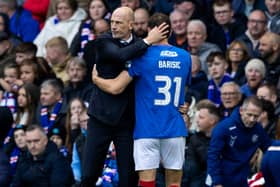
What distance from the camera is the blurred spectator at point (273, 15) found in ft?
55.1

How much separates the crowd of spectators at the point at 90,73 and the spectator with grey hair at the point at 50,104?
1cm

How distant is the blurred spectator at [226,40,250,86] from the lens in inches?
632

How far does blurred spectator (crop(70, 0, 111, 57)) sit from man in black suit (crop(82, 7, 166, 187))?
5796 millimetres

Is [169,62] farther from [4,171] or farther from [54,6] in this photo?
[54,6]

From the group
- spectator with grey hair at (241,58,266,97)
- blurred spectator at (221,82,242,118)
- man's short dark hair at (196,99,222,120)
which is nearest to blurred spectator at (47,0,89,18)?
spectator with grey hair at (241,58,266,97)

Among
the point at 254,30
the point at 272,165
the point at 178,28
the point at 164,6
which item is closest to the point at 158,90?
the point at 272,165

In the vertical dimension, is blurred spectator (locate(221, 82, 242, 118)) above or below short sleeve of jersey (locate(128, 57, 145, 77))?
below

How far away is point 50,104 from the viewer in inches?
654

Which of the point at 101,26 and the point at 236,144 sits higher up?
the point at 101,26

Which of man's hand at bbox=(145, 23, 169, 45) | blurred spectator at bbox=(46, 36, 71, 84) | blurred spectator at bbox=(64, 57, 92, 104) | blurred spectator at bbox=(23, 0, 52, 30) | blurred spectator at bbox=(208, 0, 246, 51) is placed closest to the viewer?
man's hand at bbox=(145, 23, 169, 45)

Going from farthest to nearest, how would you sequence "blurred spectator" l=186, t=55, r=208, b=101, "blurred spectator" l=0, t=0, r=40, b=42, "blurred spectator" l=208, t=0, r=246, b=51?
1. "blurred spectator" l=0, t=0, r=40, b=42
2. "blurred spectator" l=208, t=0, r=246, b=51
3. "blurred spectator" l=186, t=55, r=208, b=101

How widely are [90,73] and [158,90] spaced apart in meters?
4.41

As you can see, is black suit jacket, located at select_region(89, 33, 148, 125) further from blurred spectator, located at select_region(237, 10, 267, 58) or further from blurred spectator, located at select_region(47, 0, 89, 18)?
blurred spectator, located at select_region(47, 0, 89, 18)

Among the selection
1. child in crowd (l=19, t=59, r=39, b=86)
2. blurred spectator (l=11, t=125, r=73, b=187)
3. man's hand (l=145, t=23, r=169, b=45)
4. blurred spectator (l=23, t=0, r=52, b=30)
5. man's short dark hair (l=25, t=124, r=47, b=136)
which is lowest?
blurred spectator (l=11, t=125, r=73, b=187)
